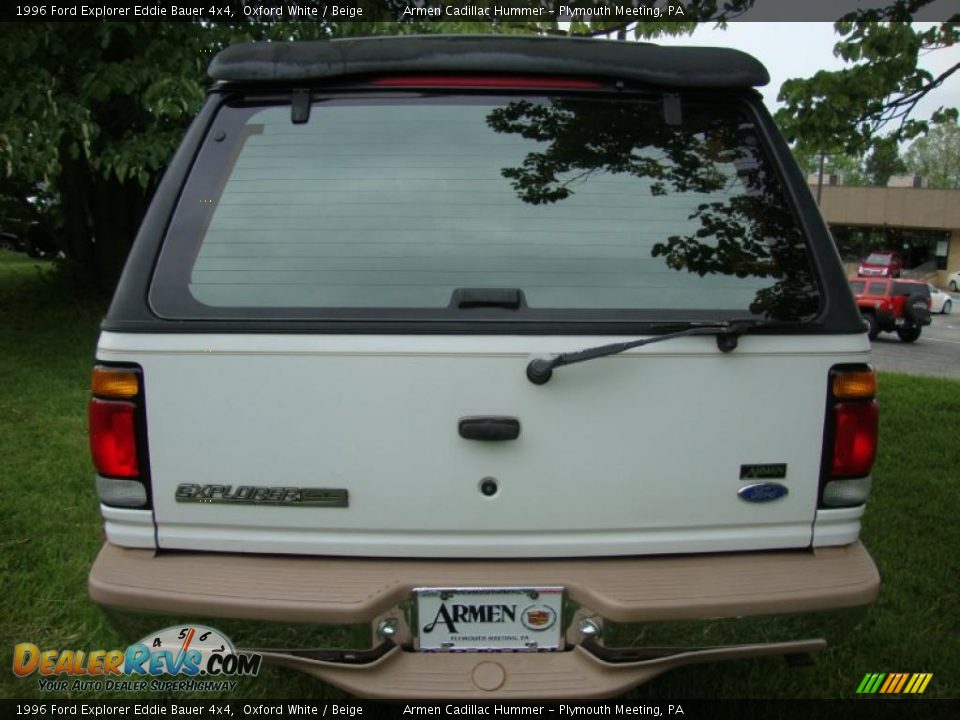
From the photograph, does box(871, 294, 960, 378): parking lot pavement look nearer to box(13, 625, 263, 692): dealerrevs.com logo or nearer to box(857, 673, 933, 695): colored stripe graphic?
box(857, 673, 933, 695): colored stripe graphic

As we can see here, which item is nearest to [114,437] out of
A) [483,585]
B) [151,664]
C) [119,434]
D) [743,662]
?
[119,434]

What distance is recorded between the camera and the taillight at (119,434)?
6.39 ft

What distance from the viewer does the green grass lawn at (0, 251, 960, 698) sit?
9.03ft

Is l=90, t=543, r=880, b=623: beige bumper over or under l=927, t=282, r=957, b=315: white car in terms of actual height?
over

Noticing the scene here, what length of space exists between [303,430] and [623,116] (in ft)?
4.01

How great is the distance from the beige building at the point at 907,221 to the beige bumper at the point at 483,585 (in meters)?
46.1

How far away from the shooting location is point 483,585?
6.41 feet

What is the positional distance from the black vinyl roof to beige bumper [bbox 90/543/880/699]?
1296mm

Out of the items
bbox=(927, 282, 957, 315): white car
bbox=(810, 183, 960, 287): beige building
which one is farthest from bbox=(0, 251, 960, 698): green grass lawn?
bbox=(810, 183, 960, 287): beige building

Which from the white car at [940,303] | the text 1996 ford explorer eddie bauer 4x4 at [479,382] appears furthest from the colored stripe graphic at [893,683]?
the white car at [940,303]

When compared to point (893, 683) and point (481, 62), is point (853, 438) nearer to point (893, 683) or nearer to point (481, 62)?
point (893, 683)

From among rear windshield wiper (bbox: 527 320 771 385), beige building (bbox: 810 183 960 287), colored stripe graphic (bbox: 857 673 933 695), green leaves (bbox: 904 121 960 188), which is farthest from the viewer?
green leaves (bbox: 904 121 960 188)

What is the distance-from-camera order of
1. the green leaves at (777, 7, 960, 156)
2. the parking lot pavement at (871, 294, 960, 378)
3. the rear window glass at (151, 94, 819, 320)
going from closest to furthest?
1. the rear window glass at (151, 94, 819, 320)
2. the green leaves at (777, 7, 960, 156)
3. the parking lot pavement at (871, 294, 960, 378)

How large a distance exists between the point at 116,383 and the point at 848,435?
190cm
